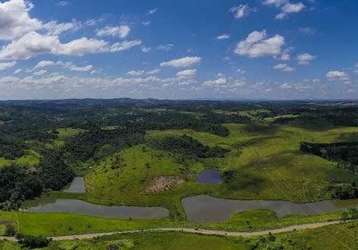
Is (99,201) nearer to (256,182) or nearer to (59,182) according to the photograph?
(59,182)

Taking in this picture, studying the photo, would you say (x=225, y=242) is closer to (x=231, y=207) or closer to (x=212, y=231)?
(x=212, y=231)

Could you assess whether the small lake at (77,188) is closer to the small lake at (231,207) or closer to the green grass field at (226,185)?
the green grass field at (226,185)

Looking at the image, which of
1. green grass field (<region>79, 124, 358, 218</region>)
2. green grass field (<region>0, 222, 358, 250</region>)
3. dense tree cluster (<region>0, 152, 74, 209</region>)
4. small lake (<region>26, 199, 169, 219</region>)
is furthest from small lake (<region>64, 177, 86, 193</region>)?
green grass field (<region>0, 222, 358, 250</region>)

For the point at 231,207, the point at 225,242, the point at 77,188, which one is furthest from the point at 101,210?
the point at 225,242

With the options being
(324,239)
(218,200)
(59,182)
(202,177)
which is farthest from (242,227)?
(59,182)

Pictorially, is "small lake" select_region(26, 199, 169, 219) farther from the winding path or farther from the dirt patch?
the winding path
